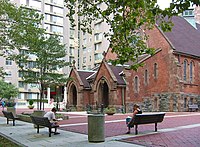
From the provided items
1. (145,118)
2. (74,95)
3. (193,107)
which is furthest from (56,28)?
(145,118)

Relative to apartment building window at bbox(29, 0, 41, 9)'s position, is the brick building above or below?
below

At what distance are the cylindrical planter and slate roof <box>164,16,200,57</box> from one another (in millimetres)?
26366

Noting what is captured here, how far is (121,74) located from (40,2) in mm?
46741

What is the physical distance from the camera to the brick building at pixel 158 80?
115 feet

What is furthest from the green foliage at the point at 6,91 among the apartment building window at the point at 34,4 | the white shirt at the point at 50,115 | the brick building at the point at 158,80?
the white shirt at the point at 50,115

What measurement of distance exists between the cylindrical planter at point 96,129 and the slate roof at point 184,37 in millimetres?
26366

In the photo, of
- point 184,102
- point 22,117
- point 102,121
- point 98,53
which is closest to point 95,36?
point 98,53

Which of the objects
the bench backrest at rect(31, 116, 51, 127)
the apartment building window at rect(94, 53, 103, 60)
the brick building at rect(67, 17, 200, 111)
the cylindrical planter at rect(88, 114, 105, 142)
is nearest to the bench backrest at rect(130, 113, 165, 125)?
the cylindrical planter at rect(88, 114, 105, 142)

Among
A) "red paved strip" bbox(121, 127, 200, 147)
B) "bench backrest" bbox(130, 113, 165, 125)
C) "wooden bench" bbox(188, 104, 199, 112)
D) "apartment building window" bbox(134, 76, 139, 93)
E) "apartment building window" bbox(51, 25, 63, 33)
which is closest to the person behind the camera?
"red paved strip" bbox(121, 127, 200, 147)

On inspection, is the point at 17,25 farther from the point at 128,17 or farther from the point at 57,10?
the point at 57,10

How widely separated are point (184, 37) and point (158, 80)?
9064 mm

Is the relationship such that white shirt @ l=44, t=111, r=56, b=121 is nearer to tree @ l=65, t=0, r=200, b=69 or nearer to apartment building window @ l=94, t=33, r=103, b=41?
tree @ l=65, t=0, r=200, b=69

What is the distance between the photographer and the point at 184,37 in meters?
41.2

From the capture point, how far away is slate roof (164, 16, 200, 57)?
3747 cm
